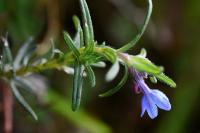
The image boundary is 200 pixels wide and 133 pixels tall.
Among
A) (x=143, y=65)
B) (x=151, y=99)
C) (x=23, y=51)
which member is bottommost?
(x=23, y=51)

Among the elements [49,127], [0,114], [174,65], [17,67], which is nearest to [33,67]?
[17,67]

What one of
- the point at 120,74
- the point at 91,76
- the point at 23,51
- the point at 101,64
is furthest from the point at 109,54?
the point at 120,74

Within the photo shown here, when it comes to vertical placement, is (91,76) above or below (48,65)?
above

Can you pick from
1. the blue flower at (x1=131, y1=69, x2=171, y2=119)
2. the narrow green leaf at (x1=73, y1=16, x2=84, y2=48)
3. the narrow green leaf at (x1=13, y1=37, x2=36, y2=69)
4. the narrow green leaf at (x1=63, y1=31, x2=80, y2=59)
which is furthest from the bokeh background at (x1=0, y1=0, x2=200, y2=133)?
the blue flower at (x1=131, y1=69, x2=171, y2=119)

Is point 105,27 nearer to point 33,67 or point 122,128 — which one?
point 122,128

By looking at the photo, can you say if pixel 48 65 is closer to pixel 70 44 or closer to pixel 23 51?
pixel 23 51

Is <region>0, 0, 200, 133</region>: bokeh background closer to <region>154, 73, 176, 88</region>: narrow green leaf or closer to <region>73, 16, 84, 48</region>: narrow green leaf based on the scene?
<region>73, 16, 84, 48</region>: narrow green leaf

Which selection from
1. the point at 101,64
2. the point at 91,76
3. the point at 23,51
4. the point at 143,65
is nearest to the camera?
the point at 143,65
